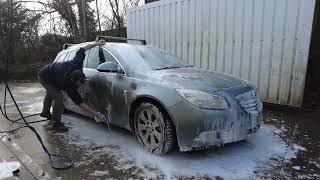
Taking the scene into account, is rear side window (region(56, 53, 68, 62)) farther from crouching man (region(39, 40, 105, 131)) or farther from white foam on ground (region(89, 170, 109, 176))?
white foam on ground (region(89, 170, 109, 176))

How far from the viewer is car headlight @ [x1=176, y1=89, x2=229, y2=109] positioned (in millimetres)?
3592

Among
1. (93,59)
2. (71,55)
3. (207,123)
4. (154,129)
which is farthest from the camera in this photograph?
(71,55)

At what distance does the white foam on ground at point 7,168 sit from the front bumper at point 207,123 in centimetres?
207

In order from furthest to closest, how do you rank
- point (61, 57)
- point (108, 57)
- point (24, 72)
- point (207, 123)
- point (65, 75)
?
1. point (24, 72)
2. point (61, 57)
3. point (108, 57)
4. point (65, 75)
5. point (207, 123)

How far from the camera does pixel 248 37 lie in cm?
677

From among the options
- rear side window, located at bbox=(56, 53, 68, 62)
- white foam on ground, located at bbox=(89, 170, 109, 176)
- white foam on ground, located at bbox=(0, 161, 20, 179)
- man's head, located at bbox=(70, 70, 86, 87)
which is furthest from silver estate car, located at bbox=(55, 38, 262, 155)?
white foam on ground, located at bbox=(0, 161, 20, 179)

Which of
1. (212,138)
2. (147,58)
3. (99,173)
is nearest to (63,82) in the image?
(147,58)

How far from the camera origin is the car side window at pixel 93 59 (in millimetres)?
5137

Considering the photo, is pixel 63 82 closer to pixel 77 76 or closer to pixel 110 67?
pixel 77 76

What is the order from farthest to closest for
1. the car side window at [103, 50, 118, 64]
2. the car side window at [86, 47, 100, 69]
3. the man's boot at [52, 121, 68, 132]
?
the man's boot at [52, 121, 68, 132] → the car side window at [86, 47, 100, 69] → the car side window at [103, 50, 118, 64]

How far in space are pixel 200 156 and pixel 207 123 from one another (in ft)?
2.20

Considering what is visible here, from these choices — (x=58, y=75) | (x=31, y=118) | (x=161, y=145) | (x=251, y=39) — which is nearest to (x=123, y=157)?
(x=161, y=145)

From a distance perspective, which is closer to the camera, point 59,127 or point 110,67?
point 110,67

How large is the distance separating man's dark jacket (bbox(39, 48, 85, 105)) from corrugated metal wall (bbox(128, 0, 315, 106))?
369 centimetres
